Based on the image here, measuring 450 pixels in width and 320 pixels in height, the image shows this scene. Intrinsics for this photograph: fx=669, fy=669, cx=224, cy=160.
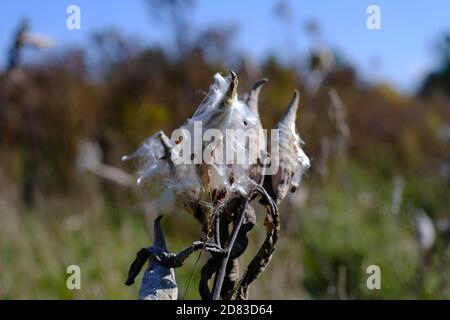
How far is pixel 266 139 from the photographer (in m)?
1.06

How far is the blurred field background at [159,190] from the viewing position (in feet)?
8.55

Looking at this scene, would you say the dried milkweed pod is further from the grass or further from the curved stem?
the grass

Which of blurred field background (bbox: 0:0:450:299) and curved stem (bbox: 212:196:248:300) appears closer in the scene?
curved stem (bbox: 212:196:248:300)

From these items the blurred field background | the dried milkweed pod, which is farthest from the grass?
the dried milkweed pod

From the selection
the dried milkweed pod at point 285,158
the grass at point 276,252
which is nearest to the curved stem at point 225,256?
the dried milkweed pod at point 285,158

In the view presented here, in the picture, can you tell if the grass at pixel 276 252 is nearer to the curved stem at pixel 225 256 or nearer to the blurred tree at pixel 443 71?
the curved stem at pixel 225 256

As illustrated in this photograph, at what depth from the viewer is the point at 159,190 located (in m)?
1.65

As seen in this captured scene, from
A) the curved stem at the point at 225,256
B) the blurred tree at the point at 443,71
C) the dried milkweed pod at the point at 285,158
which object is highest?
the blurred tree at the point at 443,71

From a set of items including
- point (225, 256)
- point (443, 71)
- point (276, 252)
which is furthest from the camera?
point (443, 71)

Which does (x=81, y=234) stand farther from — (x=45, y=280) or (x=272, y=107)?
(x=272, y=107)

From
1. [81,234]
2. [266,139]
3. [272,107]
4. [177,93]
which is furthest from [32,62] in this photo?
[266,139]

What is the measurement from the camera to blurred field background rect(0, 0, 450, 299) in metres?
2.61

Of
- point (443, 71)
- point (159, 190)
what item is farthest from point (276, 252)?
point (443, 71)

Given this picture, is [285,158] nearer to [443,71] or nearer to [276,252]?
[276,252]
